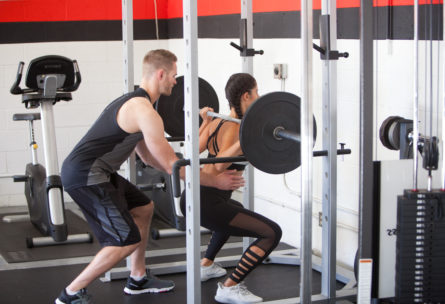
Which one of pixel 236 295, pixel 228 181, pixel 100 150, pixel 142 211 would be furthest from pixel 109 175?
pixel 236 295

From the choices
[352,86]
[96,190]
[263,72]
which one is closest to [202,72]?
[263,72]

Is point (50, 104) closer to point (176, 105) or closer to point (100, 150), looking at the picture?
point (176, 105)

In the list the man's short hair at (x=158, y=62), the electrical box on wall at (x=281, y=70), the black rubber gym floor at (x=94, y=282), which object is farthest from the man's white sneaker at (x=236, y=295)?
the electrical box on wall at (x=281, y=70)

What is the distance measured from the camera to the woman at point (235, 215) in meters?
3.63

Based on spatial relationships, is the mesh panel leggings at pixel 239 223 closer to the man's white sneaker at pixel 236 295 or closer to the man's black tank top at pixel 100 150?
the man's white sneaker at pixel 236 295

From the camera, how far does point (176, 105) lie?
4270mm

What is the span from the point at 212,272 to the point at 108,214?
94cm

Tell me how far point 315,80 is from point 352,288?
1371mm

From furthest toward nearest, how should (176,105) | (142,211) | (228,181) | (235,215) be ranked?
(176,105) < (142,211) < (235,215) < (228,181)

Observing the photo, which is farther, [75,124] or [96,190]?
[75,124]

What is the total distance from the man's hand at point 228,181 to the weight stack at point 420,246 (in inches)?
49.5

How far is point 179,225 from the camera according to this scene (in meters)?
5.02

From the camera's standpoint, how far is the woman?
363cm

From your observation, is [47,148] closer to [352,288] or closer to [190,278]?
[190,278]
